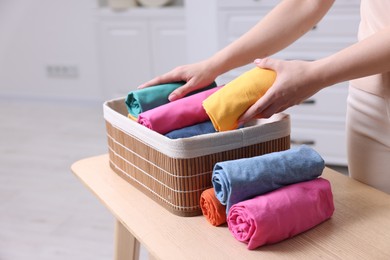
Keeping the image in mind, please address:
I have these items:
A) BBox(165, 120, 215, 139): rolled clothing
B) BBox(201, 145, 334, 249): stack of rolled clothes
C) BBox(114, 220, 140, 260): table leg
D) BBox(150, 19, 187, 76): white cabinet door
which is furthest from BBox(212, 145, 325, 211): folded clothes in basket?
BBox(150, 19, 187, 76): white cabinet door

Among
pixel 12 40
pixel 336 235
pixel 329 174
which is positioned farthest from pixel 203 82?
pixel 12 40

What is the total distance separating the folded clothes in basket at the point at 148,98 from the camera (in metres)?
1.03

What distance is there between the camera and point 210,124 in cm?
94

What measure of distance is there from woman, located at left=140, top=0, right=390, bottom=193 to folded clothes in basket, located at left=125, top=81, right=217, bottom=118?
21mm

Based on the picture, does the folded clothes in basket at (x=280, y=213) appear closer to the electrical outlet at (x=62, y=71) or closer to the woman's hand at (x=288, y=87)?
the woman's hand at (x=288, y=87)

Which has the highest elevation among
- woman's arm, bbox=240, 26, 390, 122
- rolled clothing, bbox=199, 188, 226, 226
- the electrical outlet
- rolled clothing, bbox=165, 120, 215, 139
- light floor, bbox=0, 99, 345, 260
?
woman's arm, bbox=240, 26, 390, 122

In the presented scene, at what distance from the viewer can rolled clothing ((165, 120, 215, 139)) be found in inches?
36.2

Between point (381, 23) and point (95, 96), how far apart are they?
3420 mm

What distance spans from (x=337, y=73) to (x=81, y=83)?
3.57 metres

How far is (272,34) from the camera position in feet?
3.57

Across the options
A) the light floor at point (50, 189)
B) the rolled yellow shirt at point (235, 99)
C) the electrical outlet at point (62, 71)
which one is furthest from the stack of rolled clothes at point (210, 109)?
the electrical outlet at point (62, 71)

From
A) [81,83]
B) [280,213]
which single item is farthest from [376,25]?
[81,83]

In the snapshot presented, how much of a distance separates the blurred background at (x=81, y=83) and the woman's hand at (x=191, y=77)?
1194mm

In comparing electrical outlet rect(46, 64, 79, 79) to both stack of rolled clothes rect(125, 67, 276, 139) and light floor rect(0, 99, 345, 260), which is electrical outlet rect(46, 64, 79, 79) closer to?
light floor rect(0, 99, 345, 260)
